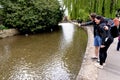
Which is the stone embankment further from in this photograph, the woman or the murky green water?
the woman

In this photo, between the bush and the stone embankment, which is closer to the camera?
the stone embankment

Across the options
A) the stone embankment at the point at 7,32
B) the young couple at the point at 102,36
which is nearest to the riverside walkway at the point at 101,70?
the young couple at the point at 102,36

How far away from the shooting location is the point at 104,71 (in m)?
7.58

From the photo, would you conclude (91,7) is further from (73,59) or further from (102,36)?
(102,36)

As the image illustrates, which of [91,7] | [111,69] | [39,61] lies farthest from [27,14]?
[111,69]

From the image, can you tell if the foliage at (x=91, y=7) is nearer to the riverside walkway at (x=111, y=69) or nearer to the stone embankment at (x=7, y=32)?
the stone embankment at (x=7, y=32)

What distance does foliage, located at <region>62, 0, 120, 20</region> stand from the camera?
21625 mm

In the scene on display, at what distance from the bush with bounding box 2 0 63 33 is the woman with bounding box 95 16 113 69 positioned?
45.9 feet

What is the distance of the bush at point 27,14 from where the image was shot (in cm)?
2119

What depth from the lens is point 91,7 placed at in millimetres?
23172

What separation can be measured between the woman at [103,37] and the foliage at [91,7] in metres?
14.0

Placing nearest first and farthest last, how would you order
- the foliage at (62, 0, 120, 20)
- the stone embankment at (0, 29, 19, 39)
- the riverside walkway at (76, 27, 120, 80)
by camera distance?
the riverside walkway at (76, 27, 120, 80), the stone embankment at (0, 29, 19, 39), the foliage at (62, 0, 120, 20)

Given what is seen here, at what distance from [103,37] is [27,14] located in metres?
14.5

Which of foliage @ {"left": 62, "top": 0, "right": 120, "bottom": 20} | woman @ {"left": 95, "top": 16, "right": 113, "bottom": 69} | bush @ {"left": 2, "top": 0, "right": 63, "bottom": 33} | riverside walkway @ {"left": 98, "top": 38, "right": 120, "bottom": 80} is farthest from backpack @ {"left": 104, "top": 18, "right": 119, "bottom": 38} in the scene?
bush @ {"left": 2, "top": 0, "right": 63, "bottom": 33}
